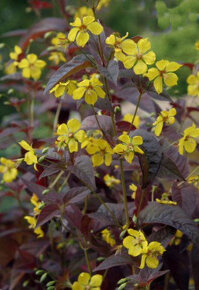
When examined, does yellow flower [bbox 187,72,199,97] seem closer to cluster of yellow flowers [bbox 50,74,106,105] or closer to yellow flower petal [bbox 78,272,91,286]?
cluster of yellow flowers [bbox 50,74,106,105]

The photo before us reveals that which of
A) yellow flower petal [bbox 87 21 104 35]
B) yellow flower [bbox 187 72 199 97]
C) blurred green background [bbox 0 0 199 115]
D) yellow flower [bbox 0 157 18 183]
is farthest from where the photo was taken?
blurred green background [bbox 0 0 199 115]

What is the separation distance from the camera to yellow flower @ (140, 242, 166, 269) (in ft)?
3.14

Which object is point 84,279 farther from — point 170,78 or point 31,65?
point 31,65

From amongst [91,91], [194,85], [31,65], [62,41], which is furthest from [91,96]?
[31,65]

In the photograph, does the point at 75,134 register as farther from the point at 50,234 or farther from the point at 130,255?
the point at 50,234

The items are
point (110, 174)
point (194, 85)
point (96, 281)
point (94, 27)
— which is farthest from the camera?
point (110, 174)

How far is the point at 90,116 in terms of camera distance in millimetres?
1107

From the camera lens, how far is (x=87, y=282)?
1.04m

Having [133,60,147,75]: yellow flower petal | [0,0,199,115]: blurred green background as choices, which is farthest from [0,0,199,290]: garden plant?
[0,0,199,115]: blurred green background

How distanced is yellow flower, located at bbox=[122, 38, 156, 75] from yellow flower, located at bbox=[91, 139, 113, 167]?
6.1 inches

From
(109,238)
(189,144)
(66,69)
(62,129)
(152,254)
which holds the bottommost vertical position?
(109,238)

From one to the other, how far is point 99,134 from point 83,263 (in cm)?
37

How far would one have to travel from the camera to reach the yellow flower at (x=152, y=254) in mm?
958

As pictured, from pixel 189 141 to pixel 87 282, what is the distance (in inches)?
14.1
